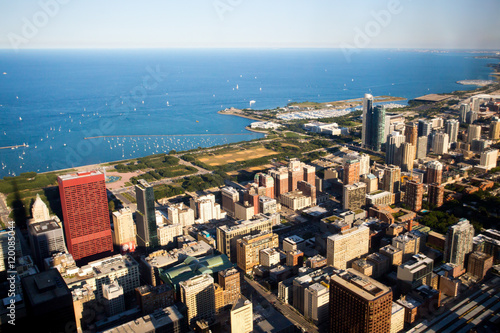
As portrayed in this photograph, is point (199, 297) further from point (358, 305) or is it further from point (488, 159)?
point (488, 159)

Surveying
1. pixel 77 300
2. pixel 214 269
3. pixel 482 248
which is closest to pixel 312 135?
pixel 482 248

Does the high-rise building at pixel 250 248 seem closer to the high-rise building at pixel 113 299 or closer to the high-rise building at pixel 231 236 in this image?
the high-rise building at pixel 231 236

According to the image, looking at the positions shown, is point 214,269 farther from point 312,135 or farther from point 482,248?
point 312,135

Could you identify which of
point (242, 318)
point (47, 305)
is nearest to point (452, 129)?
point (242, 318)

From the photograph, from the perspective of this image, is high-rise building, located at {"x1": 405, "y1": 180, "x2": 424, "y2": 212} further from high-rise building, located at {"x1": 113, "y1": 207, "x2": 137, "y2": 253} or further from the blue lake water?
the blue lake water
